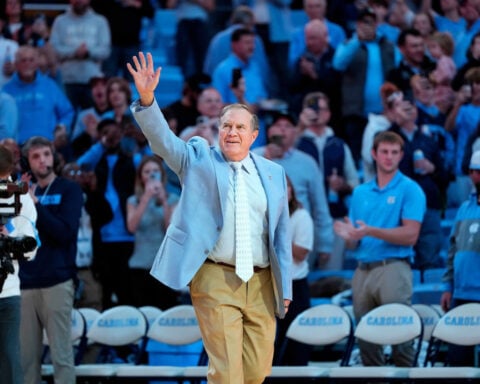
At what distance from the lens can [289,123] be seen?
1252cm

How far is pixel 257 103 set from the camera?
14023 mm

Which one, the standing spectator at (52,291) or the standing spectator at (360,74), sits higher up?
the standing spectator at (360,74)

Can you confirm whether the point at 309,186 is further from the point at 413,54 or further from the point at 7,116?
the point at 7,116

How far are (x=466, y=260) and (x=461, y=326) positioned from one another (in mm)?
566

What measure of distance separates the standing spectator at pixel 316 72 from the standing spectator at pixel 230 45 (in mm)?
721

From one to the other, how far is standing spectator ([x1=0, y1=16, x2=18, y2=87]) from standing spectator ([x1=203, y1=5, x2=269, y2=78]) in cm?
222

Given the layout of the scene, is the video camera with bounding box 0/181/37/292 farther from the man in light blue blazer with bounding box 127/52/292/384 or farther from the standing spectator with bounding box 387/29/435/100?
the standing spectator with bounding box 387/29/435/100

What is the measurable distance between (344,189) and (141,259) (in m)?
2.18

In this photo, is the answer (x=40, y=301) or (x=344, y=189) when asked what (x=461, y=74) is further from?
(x=40, y=301)

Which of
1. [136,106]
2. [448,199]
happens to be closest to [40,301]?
[136,106]

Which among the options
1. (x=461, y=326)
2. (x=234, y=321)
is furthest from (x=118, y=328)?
(x=234, y=321)

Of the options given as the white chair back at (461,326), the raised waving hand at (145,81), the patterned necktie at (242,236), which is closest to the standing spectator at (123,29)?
the white chair back at (461,326)

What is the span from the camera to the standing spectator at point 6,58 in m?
14.7

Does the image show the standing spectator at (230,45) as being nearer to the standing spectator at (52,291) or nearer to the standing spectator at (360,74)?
the standing spectator at (360,74)
